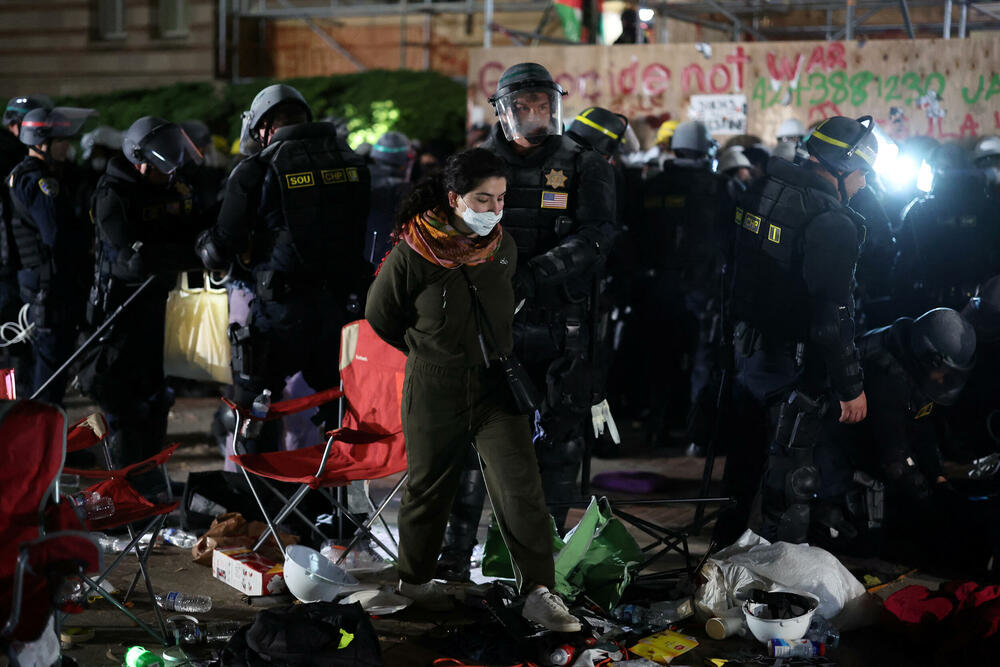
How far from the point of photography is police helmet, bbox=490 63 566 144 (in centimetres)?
530

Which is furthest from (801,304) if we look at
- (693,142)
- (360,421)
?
(693,142)

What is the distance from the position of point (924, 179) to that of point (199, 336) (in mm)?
5092

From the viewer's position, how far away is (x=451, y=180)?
4.53 metres

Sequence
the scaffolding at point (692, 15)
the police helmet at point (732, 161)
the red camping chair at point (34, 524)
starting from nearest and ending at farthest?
the red camping chair at point (34, 524), the police helmet at point (732, 161), the scaffolding at point (692, 15)

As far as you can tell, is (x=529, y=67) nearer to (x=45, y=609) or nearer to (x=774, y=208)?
(x=774, y=208)

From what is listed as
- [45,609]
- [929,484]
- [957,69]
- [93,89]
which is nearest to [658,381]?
[929,484]

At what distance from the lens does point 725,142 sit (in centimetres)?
1157

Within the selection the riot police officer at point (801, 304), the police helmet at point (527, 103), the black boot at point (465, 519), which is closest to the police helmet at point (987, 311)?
the riot police officer at point (801, 304)

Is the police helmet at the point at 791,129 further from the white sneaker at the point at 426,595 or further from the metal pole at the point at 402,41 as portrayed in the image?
the metal pole at the point at 402,41

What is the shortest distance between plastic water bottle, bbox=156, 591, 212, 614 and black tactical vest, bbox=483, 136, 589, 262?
2096 millimetres

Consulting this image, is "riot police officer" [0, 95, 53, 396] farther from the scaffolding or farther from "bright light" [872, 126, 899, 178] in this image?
the scaffolding

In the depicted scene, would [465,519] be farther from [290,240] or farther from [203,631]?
[290,240]

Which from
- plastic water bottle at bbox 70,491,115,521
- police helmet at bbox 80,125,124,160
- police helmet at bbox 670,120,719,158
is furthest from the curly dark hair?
police helmet at bbox 80,125,124,160

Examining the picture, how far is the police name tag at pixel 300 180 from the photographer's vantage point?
5695mm
